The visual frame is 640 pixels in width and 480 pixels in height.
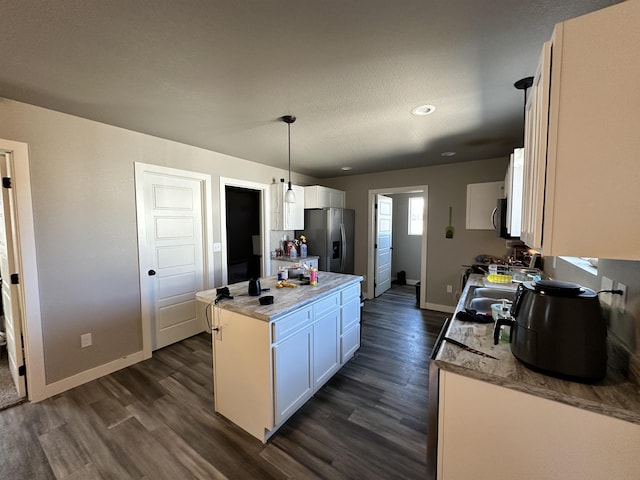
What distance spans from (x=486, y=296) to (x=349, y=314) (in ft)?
4.01

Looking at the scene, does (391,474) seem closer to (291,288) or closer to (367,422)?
(367,422)

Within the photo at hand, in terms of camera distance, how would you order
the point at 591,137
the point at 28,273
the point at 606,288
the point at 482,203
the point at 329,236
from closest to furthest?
1. the point at 591,137
2. the point at 606,288
3. the point at 28,273
4. the point at 482,203
5. the point at 329,236

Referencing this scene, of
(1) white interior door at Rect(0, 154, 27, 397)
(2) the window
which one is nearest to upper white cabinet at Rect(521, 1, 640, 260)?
(1) white interior door at Rect(0, 154, 27, 397)

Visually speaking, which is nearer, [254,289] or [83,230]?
[254,289]

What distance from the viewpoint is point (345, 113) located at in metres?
2.21

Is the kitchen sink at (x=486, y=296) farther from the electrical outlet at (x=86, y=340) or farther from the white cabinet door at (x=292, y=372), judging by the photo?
the electrical outlet at (x=86, y=340)

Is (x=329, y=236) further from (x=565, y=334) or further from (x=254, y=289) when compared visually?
(x=565, y=334)

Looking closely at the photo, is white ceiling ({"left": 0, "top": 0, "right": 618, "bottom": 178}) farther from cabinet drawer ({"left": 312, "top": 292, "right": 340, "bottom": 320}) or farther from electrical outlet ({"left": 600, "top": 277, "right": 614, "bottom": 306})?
cabinet drawer ({"left": 312, "top": 292, "right": 340, "bottom": 320})

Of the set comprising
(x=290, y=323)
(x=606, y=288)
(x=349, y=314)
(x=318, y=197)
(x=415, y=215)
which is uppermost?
(x=318, y=197)

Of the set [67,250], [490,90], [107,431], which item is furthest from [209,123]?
[107,431]

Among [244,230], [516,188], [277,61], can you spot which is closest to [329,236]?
[244,230]

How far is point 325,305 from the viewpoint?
2.15m

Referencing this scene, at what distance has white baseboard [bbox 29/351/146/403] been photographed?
2125mm

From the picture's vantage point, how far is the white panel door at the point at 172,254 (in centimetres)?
283
